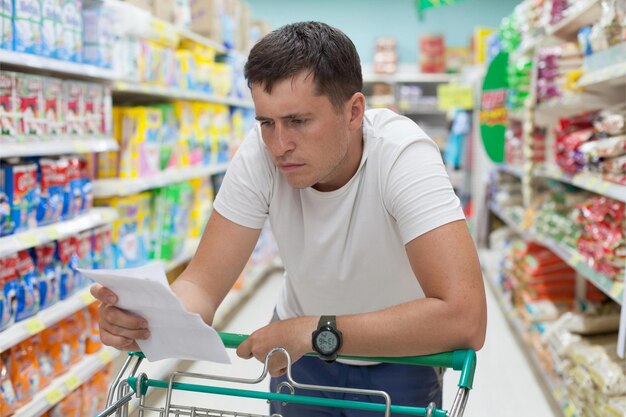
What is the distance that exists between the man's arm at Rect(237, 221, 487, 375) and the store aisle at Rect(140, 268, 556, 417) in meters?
1.95

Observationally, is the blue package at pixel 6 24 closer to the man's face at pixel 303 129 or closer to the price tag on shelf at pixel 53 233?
the price tag on shelf at pixel 53 233

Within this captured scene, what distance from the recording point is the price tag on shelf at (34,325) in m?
2.45

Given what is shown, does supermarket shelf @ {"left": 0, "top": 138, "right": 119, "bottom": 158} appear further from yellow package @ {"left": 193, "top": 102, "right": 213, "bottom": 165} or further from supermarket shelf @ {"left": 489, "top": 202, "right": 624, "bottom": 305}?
supermarket shelf @ {"left": 489, "top": 202, "right": 624, "bottom": 305}

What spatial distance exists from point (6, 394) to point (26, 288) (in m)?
0.36

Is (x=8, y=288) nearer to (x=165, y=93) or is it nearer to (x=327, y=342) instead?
(x=327, y=342)

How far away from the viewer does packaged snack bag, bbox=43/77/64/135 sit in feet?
8.61

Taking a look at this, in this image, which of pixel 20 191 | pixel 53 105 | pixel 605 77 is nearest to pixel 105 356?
pixel 20 191

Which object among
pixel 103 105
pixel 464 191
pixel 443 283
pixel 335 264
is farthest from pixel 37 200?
pixel 464 191

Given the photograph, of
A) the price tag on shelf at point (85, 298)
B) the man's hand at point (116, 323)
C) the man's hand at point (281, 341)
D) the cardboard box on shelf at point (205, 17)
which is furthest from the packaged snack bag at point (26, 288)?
the cardboard box on shelf at point (205, 17)

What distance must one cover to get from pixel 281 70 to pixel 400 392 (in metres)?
0.87

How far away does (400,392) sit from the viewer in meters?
1.75

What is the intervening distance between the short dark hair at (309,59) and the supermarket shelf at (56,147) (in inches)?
49.7

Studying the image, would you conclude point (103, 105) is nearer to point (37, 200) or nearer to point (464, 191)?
point (37, 200)

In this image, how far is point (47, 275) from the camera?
2.65 metres
